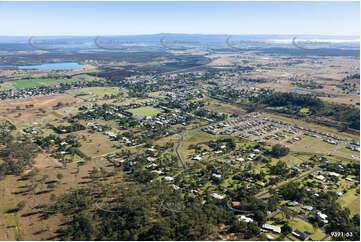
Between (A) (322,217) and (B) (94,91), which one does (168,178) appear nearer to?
(A) (322,217)

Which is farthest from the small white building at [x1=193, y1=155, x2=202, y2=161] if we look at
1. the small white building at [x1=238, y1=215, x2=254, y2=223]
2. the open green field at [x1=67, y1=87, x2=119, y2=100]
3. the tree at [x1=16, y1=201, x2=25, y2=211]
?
the open green field at [x1=67, y1=87, x2=119, y2=100]

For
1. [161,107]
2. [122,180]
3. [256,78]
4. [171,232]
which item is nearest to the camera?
[171,232]

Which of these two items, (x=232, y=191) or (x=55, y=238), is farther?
(x=232, y=191)

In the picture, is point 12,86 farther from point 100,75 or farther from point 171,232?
point 171,232

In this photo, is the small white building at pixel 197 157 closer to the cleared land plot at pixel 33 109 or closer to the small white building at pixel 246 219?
the small white building at pixel 246 219

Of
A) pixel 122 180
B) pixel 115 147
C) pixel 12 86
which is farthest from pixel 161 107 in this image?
pixel 12 86

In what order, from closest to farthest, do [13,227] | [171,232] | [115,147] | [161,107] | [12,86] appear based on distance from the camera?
1. [171,232]
2. [13,227]
3. [115,147]
4. [161,107]
5. [12,86]

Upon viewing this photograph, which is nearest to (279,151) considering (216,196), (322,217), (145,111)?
(322,217)
